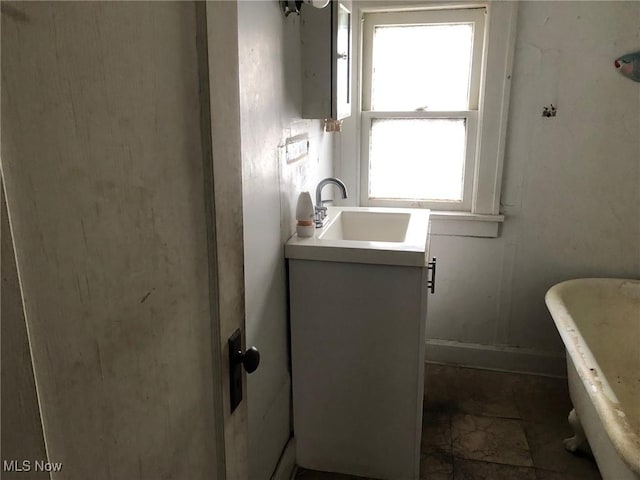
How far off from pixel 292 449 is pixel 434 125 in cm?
170

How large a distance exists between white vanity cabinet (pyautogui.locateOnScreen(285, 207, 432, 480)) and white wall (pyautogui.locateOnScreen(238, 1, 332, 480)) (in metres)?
0.08

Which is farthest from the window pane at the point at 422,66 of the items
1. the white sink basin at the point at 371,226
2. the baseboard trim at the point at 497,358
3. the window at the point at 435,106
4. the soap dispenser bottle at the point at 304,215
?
the baseboard trim at the point at 497,358

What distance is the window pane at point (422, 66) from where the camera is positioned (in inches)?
97.3

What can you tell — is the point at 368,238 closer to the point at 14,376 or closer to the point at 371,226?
the point at 371,226

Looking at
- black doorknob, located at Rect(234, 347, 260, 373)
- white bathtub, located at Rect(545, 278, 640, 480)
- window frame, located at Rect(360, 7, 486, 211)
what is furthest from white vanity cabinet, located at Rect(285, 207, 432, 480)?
black doorknob, located at Rect(234, 347, 260, 373)

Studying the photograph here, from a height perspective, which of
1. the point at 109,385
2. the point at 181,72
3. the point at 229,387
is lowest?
the point at 229,387

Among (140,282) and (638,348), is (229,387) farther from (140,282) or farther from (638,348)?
(638,348)

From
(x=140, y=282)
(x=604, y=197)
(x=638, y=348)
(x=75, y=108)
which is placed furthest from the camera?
(x=604, y=197)

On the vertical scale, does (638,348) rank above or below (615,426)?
below

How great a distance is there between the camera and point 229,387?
36.1 inches

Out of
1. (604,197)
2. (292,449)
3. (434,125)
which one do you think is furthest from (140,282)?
(604,197)

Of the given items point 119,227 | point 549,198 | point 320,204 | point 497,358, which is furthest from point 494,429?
point 119,227

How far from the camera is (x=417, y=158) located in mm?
2658

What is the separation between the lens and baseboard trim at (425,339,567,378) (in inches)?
104
